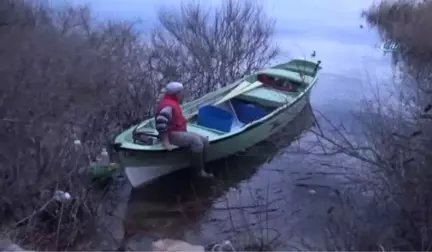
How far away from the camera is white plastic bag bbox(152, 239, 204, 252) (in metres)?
7.56

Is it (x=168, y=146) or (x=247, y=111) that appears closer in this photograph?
(x=168, y=146)

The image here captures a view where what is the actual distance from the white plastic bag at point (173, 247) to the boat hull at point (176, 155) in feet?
6.71

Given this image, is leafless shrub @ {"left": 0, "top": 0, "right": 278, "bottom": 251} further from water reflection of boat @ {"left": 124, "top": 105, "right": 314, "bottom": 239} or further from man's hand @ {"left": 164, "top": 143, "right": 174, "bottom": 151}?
man's hand @ {"left": 164, "top": 143, "right": 174, "bottom": 151}

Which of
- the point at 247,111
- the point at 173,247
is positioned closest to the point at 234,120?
the point at 247,111

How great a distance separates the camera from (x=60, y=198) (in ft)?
24.2

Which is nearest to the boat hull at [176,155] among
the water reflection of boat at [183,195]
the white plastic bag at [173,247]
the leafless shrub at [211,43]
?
the water reflection of boat at [183,195]

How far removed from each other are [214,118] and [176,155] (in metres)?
1.47

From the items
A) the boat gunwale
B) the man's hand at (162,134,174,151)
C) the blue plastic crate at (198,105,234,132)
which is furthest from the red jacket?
the blue plastic crate at (198,105,234,132)

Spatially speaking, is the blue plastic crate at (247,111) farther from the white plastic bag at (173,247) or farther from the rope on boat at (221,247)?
the rope on boat at (221,247)

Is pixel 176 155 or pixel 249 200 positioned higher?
pixel 176 155

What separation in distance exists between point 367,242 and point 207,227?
Result: 330 centimetres

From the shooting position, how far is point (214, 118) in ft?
37.5

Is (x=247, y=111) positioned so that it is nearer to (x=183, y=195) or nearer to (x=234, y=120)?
(x=234, y=120)

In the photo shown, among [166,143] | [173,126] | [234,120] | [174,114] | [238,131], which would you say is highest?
[174,114]
